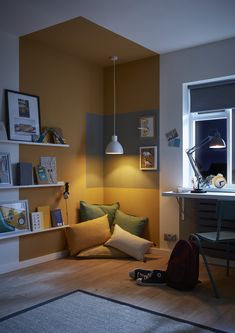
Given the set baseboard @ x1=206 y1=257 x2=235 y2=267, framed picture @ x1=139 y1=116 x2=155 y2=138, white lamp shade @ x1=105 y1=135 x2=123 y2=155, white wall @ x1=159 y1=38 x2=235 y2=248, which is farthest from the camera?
framed picture @ x1=139 y1=116 x2=155 y2=138

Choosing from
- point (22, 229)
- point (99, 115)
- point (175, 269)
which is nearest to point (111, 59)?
point (99, 115)

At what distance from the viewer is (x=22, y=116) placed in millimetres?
3775

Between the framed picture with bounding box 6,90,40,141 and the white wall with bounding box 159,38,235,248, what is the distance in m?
1.57

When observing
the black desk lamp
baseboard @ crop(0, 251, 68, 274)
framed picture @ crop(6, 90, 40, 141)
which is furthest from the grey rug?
framed picture @ crop(6, 90, 40, 141)

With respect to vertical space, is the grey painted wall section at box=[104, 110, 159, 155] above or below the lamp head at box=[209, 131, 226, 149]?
above

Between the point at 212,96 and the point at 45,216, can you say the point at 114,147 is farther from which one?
the point at 212,96

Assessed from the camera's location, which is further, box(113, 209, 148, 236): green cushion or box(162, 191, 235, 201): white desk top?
box(113, 209, 148, 236): green cushion

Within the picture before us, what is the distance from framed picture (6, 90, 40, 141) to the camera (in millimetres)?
3660

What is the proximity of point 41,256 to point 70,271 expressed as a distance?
0.54m

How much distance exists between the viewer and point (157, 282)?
10.5 feet

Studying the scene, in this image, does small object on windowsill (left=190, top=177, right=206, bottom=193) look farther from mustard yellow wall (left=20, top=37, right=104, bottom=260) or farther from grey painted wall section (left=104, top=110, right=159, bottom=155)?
mustard yellow wall (left=20, top=37, right=104, bottom=260)

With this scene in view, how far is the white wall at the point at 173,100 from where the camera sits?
4.08 metres

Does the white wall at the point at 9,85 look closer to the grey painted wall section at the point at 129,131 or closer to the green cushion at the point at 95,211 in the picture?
the green cushion at the point at 95,211

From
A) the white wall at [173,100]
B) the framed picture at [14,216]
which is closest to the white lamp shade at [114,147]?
the white wall at [173,100]
